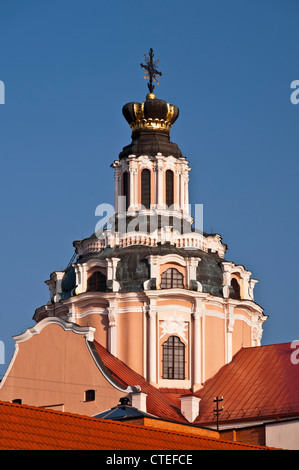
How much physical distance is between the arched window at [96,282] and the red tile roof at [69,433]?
88.1ft

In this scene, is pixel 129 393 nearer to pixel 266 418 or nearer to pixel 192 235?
pixel 266 418

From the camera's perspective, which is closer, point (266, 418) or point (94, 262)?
point (266, 418)

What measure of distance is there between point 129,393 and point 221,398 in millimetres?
5737

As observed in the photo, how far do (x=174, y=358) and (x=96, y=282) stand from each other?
5732 mm

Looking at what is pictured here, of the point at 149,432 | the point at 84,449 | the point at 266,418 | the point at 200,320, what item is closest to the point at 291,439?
the point at 266,418

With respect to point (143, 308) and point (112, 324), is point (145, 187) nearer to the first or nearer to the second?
point (143, 308)

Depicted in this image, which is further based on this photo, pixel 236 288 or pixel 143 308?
pixel 236 288

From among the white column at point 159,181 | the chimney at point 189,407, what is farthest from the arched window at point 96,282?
the chimney at point 189,407

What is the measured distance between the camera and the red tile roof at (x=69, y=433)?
4431 cm

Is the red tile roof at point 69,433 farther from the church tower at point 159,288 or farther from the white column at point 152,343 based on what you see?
the church tower at point 159,288

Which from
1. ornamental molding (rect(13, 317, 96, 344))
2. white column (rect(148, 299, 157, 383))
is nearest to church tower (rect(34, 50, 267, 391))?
white column (rect(148, 299, 157, 383))

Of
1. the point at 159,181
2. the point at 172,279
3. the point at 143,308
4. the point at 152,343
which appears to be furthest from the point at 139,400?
the point at 159,181

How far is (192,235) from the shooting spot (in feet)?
251

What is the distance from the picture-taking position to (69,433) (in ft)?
149
